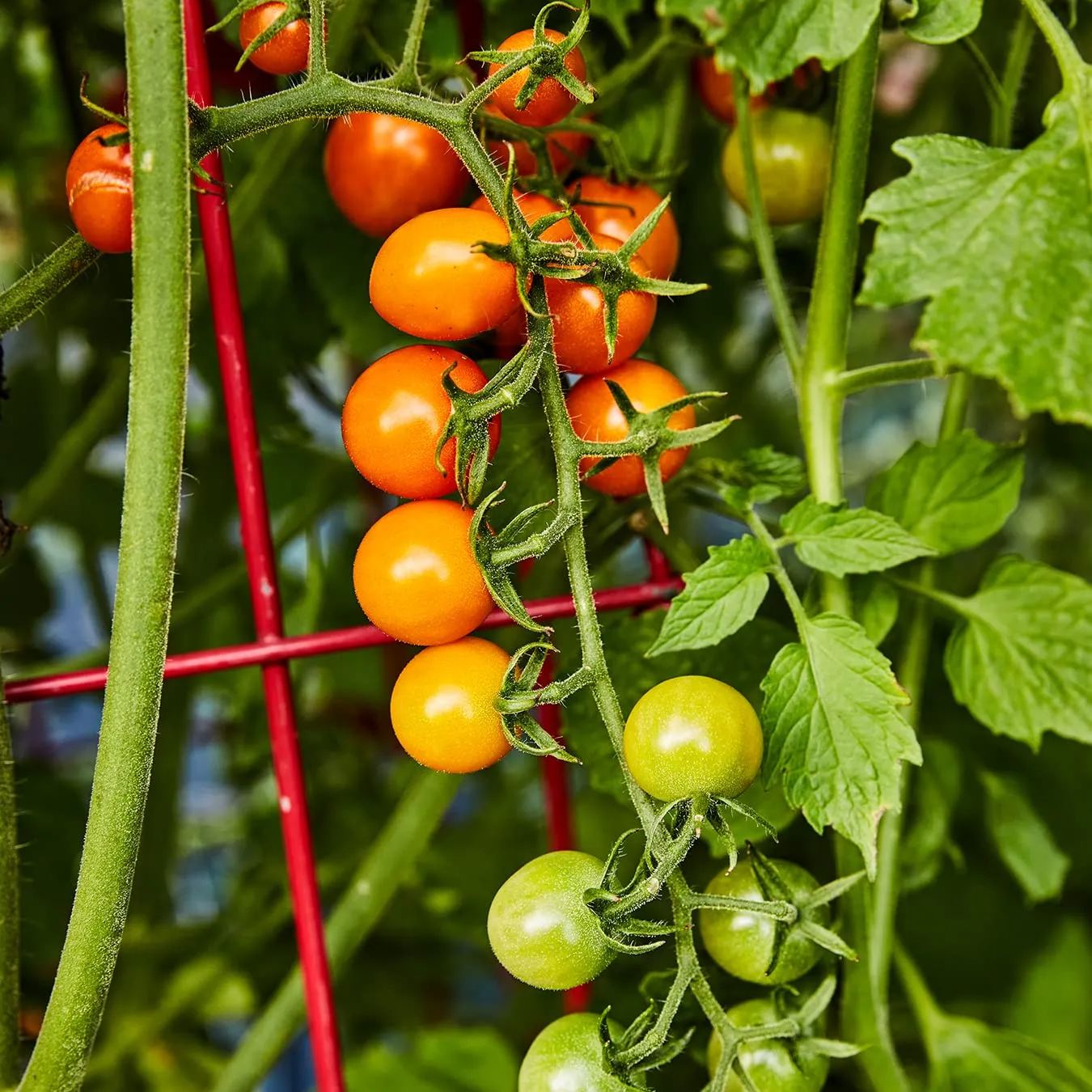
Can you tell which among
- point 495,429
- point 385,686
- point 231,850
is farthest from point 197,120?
point 231,850

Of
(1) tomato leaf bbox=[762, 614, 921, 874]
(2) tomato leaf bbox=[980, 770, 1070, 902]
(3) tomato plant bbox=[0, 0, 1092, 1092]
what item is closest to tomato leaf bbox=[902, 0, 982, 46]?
(3) tomato plant bbox=[0, 0, 1092, 1092]

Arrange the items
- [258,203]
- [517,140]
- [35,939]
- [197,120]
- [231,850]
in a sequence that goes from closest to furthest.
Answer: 1. [197,120]
2. [517,140]
3. [258,203]
4. [35,939]
5. [231,850]

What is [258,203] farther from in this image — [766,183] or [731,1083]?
[731,1083]

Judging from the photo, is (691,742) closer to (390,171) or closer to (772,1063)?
(772,1063)

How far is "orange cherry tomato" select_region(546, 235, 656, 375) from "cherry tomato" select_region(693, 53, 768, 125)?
20 centimetres

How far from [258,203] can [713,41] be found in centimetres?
37

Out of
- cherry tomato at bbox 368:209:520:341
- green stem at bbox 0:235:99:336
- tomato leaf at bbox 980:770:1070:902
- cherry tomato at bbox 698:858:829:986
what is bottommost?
tomato leaf at bbox 980:770:1070:902

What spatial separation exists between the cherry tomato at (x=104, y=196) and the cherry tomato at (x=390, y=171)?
11 centimetres

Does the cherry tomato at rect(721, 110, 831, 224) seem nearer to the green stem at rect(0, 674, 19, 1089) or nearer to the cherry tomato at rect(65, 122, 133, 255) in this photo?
the cherry tomato at rect(65, 122, 133, 255)

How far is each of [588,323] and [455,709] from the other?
0.47 feet

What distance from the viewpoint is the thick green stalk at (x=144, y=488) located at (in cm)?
34

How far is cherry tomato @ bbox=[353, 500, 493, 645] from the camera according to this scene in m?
0.38

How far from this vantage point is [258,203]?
0.67m

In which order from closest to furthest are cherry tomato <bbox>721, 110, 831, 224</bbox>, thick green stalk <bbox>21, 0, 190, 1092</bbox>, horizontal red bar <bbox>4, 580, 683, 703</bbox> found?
1. thick green stalk <bbox>21, 0, 190, 1092</bbox>
2. horizontal red bar <bbox>4, 580, 683, 703</bbox>
3. cherry tomato <bbox>721, 110, 831, 224</bbox>
